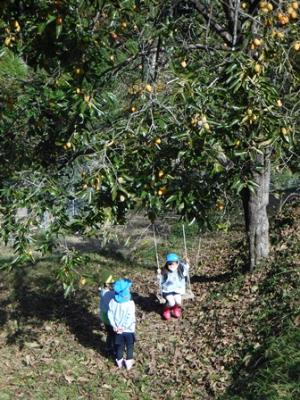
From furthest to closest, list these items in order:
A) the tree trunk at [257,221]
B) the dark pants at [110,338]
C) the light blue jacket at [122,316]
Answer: the tree trunk at [257,221] < the dark pants at [110,338] < the light blue jacket at [122,316]

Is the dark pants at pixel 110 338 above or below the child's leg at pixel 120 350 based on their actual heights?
above

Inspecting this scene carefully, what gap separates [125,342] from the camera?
796 cm

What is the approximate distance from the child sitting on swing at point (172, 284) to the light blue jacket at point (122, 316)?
1259 mm

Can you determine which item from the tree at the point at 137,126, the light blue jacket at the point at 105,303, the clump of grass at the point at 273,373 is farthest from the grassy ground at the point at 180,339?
the tree at the point at 137,126

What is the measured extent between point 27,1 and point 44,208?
2080 mm

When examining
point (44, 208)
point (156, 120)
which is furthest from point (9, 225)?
point (156, 120)

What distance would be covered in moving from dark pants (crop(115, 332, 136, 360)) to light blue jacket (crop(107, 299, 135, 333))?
102 millimetres

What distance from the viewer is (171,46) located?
8289 mm

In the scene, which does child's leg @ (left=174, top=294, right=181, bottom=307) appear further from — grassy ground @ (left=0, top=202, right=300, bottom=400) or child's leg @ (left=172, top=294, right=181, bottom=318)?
grassy ground @ (left=0, top=202, right=300, bottom=400)

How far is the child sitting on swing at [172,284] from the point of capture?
909 cm

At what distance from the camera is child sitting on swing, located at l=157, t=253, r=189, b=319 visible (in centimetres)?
909

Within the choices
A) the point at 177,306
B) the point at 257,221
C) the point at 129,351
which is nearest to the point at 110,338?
the point at 129,351

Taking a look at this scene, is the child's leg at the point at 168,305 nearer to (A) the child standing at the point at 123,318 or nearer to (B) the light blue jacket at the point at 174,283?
(B) the light blue jacket at the point at 174,283

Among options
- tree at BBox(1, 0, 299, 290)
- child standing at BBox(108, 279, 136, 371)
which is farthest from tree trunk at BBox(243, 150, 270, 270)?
child standing at BBox(108, 279, 136, 371)
